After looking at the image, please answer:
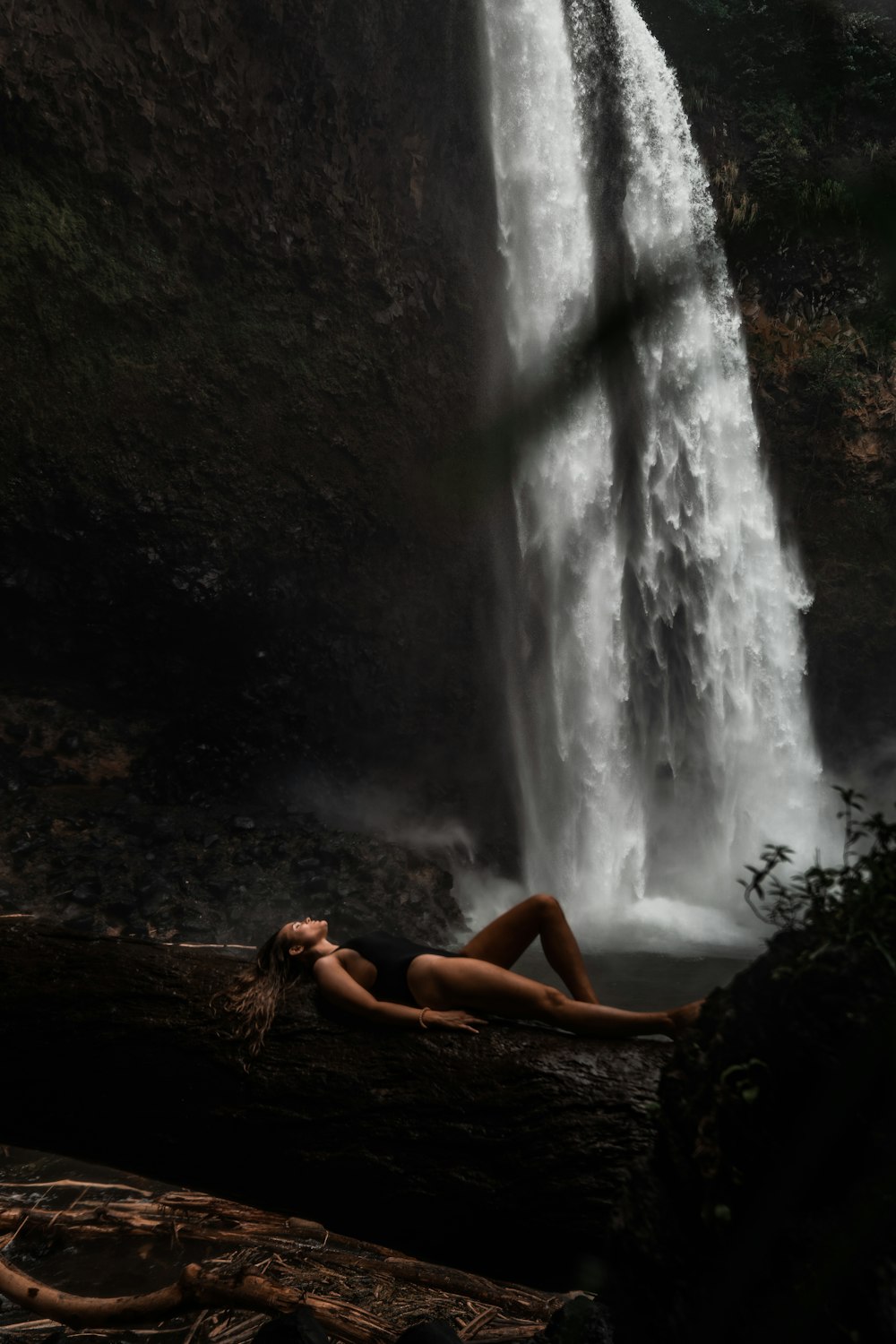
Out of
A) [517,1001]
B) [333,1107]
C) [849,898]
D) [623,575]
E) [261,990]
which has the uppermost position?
[623,575]

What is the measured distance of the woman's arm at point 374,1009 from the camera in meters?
2.35

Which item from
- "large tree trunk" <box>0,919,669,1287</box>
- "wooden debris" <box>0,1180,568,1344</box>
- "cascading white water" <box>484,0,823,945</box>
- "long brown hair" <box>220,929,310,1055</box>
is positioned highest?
"cascading white water" <box>484,0,823,945</box>

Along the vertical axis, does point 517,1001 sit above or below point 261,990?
above

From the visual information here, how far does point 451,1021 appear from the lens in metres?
2.33

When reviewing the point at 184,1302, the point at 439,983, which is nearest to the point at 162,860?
the point at 184,1302

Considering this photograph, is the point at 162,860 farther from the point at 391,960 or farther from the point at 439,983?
the point at 439,983

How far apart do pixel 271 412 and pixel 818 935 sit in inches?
461

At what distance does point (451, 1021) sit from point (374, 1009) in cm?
24

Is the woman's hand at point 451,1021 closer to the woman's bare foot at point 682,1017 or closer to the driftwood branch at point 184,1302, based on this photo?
the woman's bare foot at point 682,1017

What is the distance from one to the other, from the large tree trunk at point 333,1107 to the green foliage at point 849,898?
671mm

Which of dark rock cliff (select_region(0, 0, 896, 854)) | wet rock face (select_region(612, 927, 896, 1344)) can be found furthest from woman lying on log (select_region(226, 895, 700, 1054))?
dark rock cliff (select_region(0, 0, 896, 854))

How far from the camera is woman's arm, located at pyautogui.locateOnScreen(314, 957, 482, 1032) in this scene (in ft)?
7.71

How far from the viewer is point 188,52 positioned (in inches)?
412

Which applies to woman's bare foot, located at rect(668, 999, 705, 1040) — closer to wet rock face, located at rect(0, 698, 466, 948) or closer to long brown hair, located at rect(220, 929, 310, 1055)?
long brown hair, located at rect(220, 929, 310, 1055)
